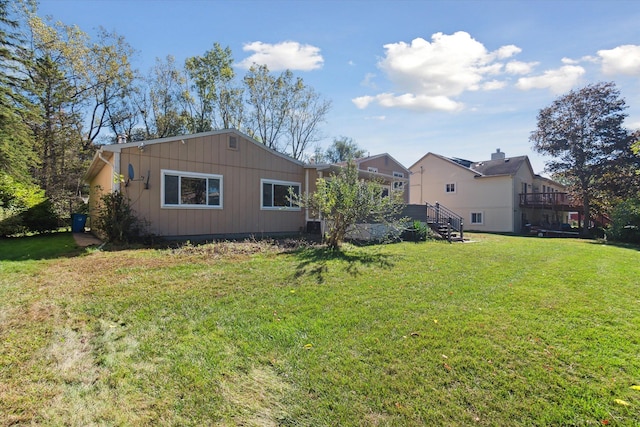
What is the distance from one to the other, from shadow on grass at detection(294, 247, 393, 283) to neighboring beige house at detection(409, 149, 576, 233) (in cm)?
1965

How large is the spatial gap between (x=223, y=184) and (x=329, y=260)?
566 centimetres

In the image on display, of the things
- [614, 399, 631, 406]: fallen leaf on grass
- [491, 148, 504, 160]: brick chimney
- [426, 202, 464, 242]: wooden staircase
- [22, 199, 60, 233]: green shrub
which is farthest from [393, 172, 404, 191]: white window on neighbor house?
[22, 199, 60, 233]: green shrub

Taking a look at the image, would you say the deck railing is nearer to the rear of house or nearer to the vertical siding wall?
the rear of house

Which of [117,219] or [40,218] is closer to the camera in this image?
[117,219]

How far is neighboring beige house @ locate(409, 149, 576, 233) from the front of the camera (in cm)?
2438

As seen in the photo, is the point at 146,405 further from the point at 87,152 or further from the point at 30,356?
the point at 87,152

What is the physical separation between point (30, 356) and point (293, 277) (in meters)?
3.52

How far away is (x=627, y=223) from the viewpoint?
1598 cm

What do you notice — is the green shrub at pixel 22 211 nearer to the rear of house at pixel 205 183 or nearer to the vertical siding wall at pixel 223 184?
the rear of house at pixel 205 183

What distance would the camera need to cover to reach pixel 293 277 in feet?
18.9

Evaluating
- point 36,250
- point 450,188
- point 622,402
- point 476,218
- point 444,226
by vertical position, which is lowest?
point 622,402

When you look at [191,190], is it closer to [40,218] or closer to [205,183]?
[205,183]

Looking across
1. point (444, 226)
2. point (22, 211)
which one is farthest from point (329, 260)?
point (22, 211)

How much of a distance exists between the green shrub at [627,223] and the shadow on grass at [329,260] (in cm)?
1511
